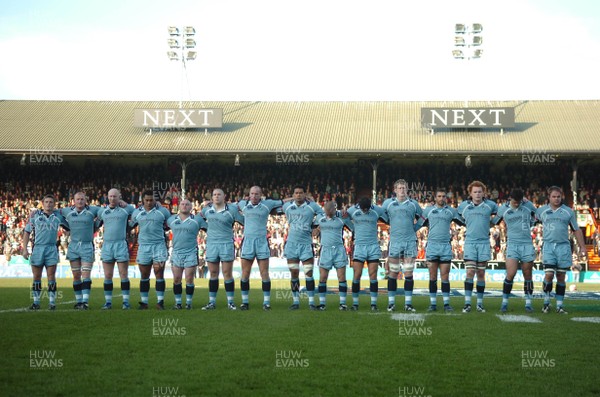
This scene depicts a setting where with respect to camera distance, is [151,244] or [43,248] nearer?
[43,248]

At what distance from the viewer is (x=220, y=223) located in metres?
15.8

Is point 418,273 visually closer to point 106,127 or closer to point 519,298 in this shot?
point 519,298

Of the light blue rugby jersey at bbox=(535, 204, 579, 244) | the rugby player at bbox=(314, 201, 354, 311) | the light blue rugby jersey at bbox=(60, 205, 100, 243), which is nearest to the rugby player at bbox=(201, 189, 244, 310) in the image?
the rugby player at bbox=(314, 201, 354, 311)

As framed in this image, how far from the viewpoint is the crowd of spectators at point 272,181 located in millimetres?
41094

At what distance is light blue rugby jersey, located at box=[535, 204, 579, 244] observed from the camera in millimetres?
15336

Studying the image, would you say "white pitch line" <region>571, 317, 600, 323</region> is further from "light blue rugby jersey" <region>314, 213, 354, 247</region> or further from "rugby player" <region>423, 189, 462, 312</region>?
"light blue rugby jersey" <region>314, 213, 354, 247</region>

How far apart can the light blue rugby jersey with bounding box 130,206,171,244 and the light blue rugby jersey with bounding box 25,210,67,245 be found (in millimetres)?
1736

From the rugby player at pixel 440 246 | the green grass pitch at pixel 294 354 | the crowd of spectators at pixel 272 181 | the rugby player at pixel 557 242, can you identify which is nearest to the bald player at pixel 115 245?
the green grass pitch at pixel 294 354

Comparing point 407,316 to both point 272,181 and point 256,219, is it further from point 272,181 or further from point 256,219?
point 272,181

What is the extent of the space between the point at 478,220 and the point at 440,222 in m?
0.78

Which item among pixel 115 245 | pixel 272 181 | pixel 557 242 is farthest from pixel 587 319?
pixel 272 181

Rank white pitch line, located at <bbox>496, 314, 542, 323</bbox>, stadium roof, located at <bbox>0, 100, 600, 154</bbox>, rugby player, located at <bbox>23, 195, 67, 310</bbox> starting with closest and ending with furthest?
white pitch line, located at <bbox>496, 314, 542, 323</bbox> → rugby player, located at <bbox>23, 195, 67, 310</bbox> → stadium roof, located at <bbox>0, 100, 600, 154</bbox>

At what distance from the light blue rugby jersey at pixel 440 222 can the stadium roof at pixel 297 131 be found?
23230 mm

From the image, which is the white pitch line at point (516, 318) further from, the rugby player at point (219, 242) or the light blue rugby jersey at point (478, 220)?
the rugby player at point (219, 242)
